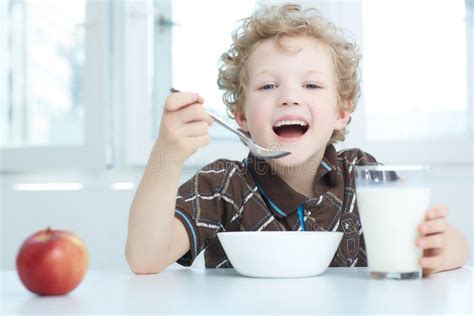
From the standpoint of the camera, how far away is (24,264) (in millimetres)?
854

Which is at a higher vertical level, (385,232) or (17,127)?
(17,127)

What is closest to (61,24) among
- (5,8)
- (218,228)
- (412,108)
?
(5,8)

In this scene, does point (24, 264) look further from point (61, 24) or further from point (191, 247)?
point (61, 24)

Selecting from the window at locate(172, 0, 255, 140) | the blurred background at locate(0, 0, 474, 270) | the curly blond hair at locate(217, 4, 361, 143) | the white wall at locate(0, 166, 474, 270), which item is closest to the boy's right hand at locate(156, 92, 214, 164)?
the curly blond hair at locate(217, 4, 361, 143)

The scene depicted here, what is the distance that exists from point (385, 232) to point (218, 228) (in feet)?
1.55

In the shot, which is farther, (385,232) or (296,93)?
(296,93)

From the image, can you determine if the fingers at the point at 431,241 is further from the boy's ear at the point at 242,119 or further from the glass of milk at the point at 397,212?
the boy's ear at the point at 242,119

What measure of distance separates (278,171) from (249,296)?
2.20ft

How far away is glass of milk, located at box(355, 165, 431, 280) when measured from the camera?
91 centimetres

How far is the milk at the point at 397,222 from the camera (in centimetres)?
91

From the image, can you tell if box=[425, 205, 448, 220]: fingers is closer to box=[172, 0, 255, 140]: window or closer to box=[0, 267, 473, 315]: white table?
box=[0, 267, 473, 315]: white table

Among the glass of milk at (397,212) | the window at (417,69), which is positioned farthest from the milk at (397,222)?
the window at (417,69)

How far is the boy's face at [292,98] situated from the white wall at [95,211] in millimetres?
1088

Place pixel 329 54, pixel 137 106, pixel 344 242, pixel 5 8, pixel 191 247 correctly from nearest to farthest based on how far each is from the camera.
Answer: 1. pixel 191 247
2. pixel 344 242
3. pixel 329 54
4. pixel 137 106
5. pixel 5 8
